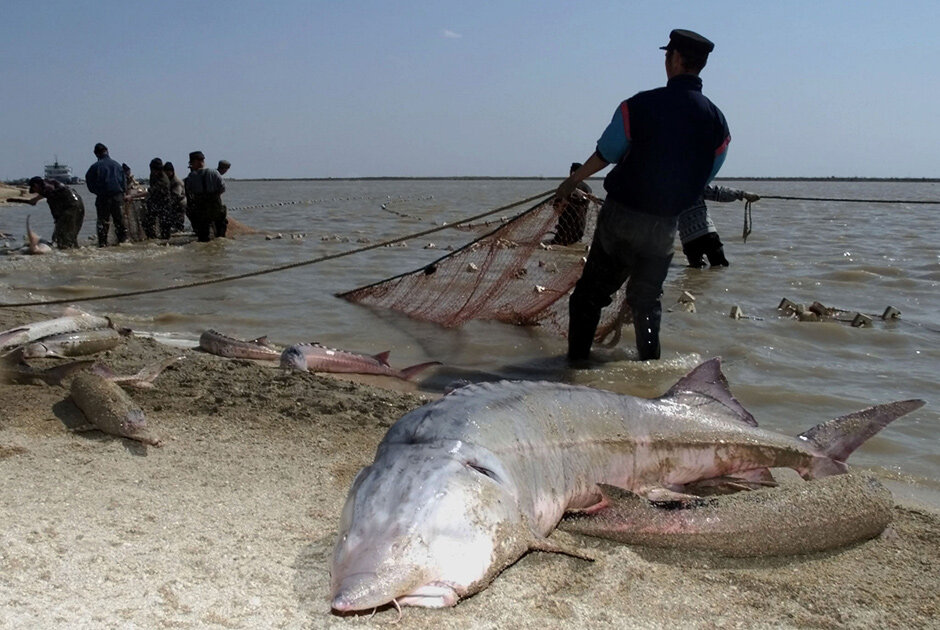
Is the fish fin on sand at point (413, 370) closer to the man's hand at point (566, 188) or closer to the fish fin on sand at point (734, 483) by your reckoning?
the man's hand at point (566, 188)

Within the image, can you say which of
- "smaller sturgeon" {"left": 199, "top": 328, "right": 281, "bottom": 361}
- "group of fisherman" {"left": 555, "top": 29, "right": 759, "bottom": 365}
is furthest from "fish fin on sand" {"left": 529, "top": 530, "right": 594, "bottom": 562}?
"smaller sturgeon" {"left": 199, "top": 328, "right": 281, "bottom": 361}

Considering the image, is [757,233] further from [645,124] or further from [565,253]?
[645,124]

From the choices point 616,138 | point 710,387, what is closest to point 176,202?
point 616,138

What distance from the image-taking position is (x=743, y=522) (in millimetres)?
3088

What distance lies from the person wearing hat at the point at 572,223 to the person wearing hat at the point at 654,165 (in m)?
2.40

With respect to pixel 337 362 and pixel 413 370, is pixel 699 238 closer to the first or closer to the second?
pixel 413 370

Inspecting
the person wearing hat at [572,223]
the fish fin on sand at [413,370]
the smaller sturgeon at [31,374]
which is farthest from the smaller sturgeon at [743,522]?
the person wearing hat at [572,223]

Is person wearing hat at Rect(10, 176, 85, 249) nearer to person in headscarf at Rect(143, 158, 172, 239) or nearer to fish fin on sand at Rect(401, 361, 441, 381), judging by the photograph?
person in headscarf at Rect(143, 158, 172, 239)

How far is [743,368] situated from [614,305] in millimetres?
1464

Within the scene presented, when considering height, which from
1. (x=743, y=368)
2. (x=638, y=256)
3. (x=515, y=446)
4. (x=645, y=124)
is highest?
(x=645, y=124)

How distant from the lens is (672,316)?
9.02 m

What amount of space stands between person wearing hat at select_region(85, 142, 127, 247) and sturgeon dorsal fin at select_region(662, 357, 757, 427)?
14.5m

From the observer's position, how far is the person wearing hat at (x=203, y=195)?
1700cm

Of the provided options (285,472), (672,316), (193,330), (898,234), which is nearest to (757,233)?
(898,234)
